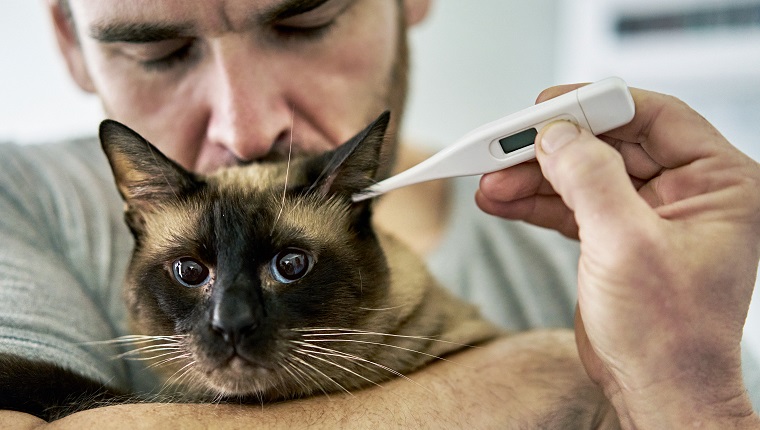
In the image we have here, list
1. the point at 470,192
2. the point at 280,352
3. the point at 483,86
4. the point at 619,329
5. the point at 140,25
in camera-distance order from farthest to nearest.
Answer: the point at 483,86
the point at 470,192
the point at 140,25
the point at 280,352
the point at 619,329

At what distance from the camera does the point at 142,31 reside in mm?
1192

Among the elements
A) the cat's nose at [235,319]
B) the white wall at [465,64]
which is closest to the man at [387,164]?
the cat's nose at [235,319]

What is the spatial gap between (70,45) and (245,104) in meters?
0.54

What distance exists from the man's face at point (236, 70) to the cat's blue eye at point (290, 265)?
294mm

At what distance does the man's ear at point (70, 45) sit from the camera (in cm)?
144

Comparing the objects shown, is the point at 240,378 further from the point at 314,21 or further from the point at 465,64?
the point at 465,64

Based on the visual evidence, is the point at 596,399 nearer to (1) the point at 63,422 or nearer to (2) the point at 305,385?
(2) the point at 305,385

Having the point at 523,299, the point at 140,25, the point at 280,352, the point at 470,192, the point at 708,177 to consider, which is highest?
the point at 140,25

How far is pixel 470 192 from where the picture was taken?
2.11m

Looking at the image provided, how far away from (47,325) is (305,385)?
0.44m

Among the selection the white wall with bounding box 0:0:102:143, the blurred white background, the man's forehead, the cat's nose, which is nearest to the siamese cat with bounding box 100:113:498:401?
the cat's nose

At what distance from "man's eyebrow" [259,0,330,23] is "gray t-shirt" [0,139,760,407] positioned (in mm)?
611

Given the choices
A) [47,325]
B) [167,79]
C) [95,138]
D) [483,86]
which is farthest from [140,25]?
[483,86]

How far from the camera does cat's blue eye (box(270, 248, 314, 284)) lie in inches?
43.0
